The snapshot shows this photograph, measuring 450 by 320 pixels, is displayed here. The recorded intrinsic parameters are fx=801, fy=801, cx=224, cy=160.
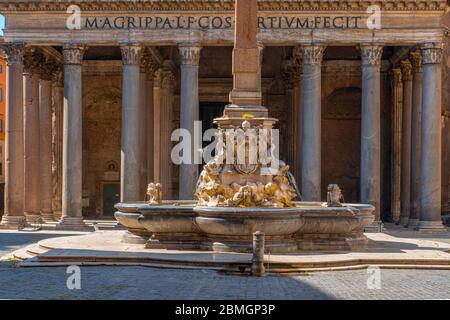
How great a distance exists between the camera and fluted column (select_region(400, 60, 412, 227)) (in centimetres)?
4156

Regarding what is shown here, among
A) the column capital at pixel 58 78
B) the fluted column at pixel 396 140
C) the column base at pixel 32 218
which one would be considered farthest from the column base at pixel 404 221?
the column capital at pixel 58 78

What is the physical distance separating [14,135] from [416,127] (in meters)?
19.3

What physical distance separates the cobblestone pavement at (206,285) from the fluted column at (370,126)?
18583 mm

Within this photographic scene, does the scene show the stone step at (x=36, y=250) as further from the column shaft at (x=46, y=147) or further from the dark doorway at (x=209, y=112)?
the dark doorway at (x=209, y=112)

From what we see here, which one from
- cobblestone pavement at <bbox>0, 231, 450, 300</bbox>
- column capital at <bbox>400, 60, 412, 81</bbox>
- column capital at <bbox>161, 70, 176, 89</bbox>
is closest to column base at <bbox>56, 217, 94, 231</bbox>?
column capital at <bbox>161, 70, 176, 89</bbox>

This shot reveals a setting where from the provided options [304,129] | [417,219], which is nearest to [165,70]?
[304,129]

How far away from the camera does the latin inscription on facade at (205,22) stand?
3709 cm

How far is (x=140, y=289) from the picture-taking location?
50.0 ft

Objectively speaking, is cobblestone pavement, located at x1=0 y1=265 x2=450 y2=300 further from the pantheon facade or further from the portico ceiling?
the portico ceiling

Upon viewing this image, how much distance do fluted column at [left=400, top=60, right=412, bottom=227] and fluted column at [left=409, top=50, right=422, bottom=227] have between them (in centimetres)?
162

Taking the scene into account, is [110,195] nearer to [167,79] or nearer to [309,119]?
[167,79]

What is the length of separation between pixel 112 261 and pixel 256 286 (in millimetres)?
4629
